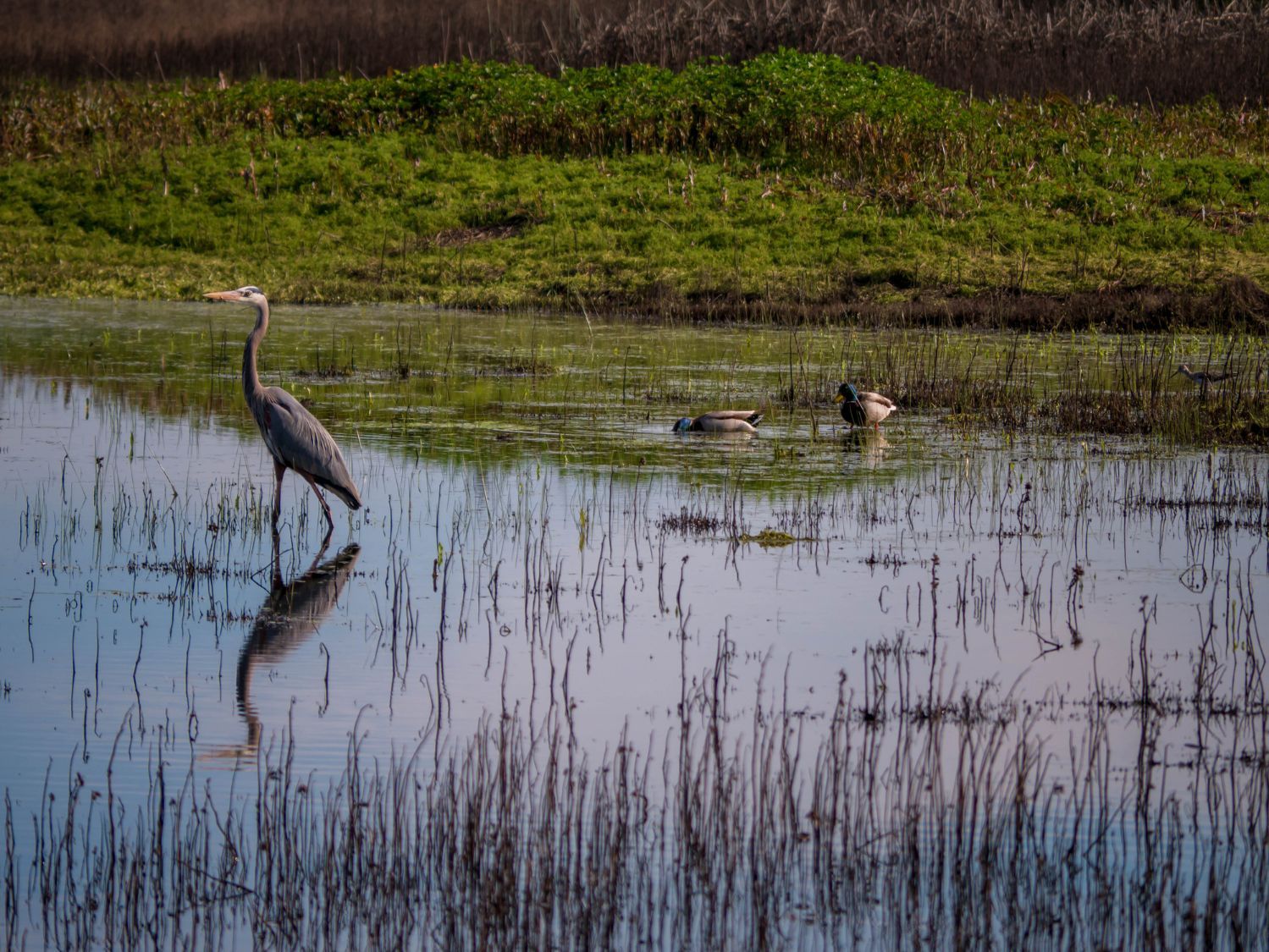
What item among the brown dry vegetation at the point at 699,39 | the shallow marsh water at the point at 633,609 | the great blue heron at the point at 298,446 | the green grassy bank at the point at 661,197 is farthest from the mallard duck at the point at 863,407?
the brown dry vegetation at the point at 699,39

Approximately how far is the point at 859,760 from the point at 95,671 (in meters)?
3.09

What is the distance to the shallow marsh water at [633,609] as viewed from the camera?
18.5 feet

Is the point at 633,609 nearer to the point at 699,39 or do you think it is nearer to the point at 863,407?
the point at 863,407

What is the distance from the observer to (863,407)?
1288 centimetres

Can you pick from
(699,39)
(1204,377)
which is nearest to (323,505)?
(1204,377)

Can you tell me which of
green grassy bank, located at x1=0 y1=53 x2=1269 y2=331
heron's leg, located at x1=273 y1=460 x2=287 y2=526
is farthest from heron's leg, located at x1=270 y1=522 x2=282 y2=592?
green grassy bank, located at x1=0 y1=53 x2=1269 y2=331

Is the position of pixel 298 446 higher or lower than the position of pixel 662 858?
higher

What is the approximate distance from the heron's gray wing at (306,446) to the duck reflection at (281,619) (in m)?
0.48

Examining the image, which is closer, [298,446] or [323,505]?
[298,446]

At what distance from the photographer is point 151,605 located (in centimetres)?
774

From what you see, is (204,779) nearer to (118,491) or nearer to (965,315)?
(118,491)

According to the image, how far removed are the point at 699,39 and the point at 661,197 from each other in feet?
32.1

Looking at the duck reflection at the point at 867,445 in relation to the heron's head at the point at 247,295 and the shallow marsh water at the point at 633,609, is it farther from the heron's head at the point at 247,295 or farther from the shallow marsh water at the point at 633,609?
the heron's head at the point at 247,295

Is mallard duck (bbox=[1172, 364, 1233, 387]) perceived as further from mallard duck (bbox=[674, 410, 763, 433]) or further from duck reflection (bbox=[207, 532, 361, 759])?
duck reflection (bbox=[207, 532, 361, 759])
